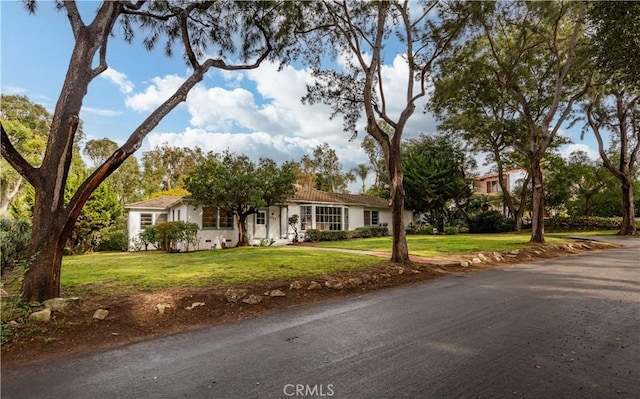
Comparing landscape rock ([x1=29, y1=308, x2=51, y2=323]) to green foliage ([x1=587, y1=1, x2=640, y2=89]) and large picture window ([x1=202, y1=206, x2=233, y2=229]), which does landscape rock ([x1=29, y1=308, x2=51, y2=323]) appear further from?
large picture window ([x1=202, y1=206, x2=233, y2=229])

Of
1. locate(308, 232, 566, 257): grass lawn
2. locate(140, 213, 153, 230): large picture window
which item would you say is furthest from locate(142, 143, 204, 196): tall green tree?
locate(308, 232, 566, 257): grass lawn

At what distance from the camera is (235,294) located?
21.0 feet

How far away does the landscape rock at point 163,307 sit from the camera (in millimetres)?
5578

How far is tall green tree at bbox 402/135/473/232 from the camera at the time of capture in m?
27.1

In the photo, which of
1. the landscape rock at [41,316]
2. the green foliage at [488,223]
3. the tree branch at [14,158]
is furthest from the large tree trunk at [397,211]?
the green foliage at [488,223]

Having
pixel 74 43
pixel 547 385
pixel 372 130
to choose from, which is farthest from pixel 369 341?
pixel 372 130

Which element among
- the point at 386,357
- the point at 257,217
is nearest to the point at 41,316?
the point at 386,357

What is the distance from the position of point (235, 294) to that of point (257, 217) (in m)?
13.9

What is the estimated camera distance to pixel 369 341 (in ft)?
14.4

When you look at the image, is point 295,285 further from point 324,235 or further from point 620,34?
point 324,235

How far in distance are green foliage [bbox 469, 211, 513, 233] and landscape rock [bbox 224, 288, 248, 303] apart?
26.2 metres

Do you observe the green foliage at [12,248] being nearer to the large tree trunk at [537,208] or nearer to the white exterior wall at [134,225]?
the white exterior wall at [134,225]

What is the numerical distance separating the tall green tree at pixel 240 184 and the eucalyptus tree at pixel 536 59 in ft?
33.9

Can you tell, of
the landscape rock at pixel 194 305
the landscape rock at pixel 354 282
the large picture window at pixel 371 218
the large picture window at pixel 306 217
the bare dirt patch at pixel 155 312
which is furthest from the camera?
the large picture window at pixel 371 218
